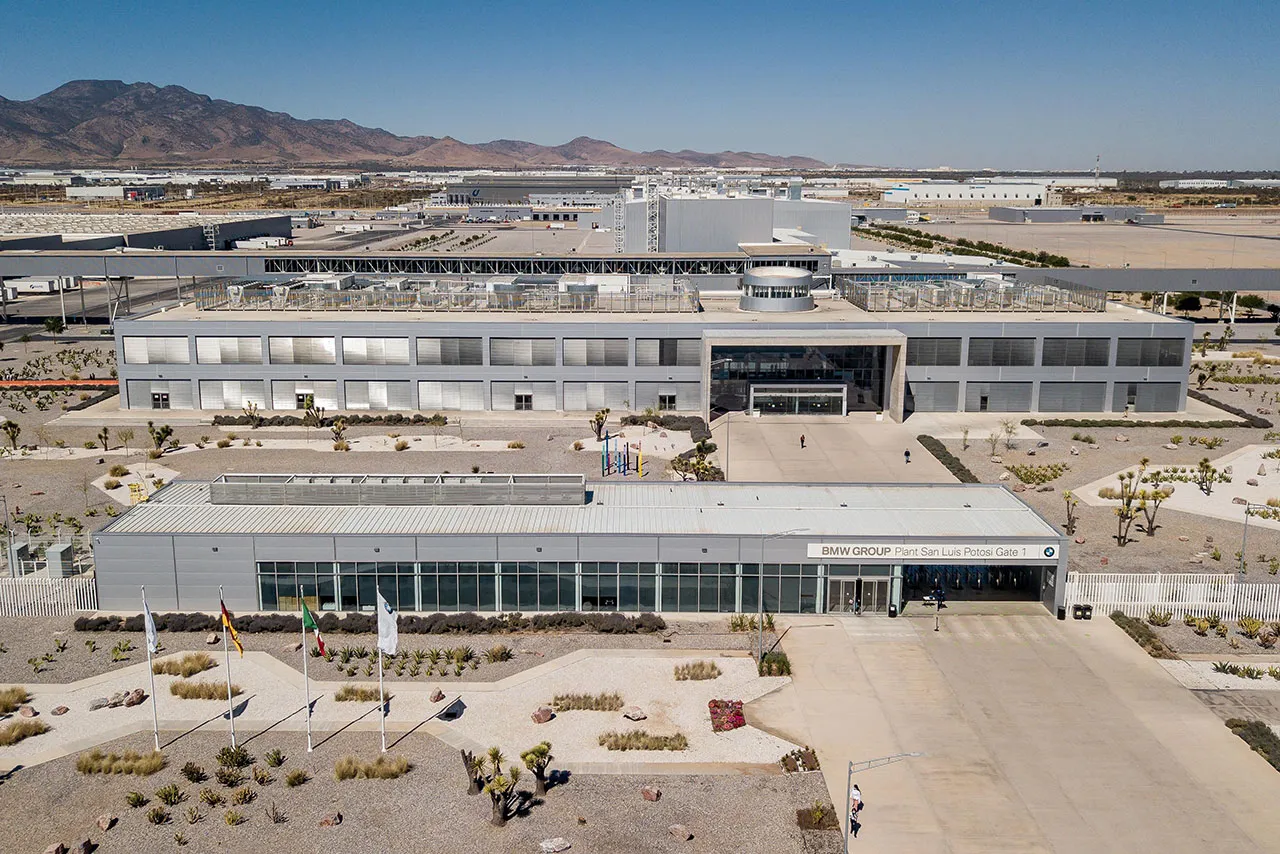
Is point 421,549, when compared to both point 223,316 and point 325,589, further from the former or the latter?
point 223,316

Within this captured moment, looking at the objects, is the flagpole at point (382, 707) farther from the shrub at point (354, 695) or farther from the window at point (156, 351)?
the window at point (156, 351)

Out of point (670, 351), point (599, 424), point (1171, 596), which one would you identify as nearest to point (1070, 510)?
point (1171, 596)

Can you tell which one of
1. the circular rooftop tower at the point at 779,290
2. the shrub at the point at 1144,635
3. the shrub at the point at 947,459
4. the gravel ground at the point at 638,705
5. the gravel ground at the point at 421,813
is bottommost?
the gravel ground at the point at 421,813

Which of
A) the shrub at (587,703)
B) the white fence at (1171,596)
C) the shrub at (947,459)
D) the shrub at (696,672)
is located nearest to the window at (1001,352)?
the shrub at (947,459)

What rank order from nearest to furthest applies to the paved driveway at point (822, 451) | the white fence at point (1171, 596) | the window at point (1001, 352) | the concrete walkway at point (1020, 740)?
the concrete walkway at point (1020, 740), the white fence at point (1171, 596), the paved driveway at point (822, 451), the window at point (1001, 352)

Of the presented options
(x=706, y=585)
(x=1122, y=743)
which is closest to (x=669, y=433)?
(x=706, y=585)

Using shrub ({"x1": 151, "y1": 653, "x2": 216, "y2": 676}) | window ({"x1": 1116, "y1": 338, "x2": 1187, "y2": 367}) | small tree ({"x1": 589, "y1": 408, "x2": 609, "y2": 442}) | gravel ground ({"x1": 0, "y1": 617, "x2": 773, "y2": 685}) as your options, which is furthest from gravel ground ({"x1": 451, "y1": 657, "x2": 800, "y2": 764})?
window ({"x1": 1116, "y1": 338, "x2": 1187, "y2": 367})
